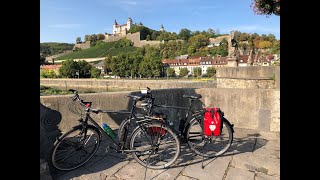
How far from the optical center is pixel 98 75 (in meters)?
74.1

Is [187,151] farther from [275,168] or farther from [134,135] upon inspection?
[275,168]

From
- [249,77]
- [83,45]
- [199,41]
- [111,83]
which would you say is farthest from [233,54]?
[83,45]

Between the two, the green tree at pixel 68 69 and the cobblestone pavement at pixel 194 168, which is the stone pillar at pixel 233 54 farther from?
the green tree at pixel 68 69

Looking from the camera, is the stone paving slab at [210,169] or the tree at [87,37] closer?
the stone paving slab at [210,169]

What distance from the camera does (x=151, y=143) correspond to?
3408 millimetres

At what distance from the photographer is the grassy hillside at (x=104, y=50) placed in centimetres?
11206

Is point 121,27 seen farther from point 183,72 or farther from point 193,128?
point 193,128

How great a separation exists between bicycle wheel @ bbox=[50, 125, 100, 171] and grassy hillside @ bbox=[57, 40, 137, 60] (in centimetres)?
10903

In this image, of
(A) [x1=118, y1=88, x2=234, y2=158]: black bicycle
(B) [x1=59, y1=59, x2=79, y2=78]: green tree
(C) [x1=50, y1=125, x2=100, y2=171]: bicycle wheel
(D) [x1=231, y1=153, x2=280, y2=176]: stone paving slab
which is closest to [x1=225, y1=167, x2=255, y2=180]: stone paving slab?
(D) [x1=231, y1=153, x2=280, y2=176]: stone paving slab

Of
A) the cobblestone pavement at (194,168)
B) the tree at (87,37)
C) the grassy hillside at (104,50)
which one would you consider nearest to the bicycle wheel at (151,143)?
the cobblestone pavement at (194,168)

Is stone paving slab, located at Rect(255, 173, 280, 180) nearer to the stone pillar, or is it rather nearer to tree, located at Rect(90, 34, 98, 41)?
the stone pillar

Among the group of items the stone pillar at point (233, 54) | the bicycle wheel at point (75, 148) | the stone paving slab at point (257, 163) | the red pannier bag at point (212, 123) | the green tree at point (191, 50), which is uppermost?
the green tree at point (191, 50)

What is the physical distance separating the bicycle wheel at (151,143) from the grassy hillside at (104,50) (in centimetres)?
10921

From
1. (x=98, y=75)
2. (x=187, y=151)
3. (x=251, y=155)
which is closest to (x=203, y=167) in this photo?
(x=187, y=151)
